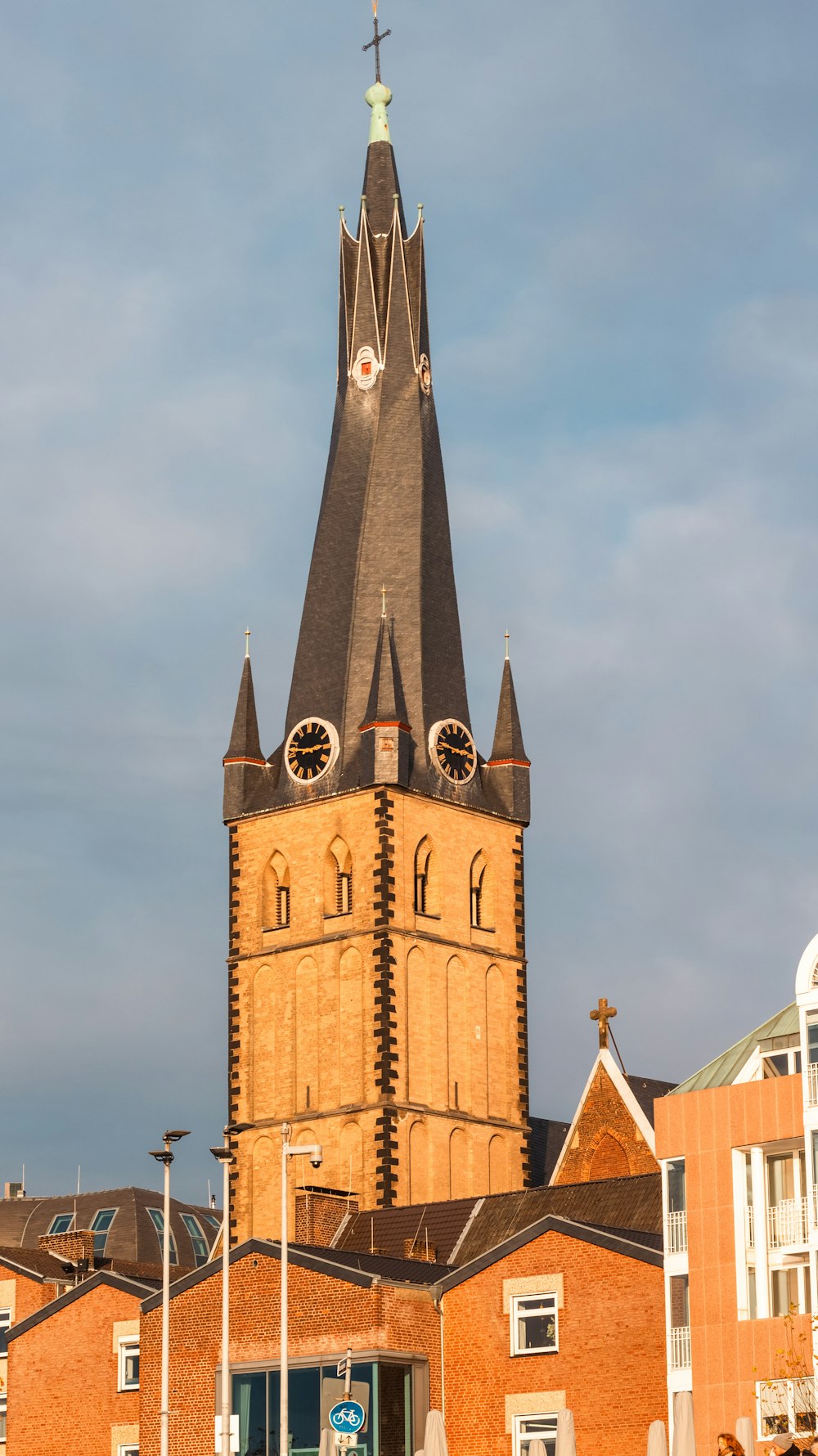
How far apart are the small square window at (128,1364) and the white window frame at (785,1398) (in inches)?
927

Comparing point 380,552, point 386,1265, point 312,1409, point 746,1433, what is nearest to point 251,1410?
point 312,1409

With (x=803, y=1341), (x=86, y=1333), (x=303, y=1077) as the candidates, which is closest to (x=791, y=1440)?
(x=803, y=1341)

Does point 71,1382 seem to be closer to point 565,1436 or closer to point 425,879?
point 565,1436

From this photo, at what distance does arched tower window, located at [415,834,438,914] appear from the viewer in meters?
115

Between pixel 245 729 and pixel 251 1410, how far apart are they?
3860 cm

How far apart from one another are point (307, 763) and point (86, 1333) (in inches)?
1097

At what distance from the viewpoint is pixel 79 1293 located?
96000mm

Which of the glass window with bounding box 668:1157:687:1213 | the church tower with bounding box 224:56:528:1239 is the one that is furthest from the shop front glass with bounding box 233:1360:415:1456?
the church tower with bounding box 224:56:528:1239

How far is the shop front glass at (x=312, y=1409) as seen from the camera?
276 ft

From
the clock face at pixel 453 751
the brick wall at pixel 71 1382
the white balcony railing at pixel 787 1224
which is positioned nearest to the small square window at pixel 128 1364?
the brick wall at pixel 71 1382

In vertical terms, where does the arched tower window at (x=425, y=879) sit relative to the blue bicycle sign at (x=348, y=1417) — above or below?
above

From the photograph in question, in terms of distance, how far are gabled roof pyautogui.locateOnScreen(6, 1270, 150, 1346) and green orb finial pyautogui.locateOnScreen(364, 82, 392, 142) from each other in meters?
49.2

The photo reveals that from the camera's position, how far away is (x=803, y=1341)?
250 feet

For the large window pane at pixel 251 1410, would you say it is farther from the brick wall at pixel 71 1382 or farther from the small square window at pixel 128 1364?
the small square window at pixel 128 1364
